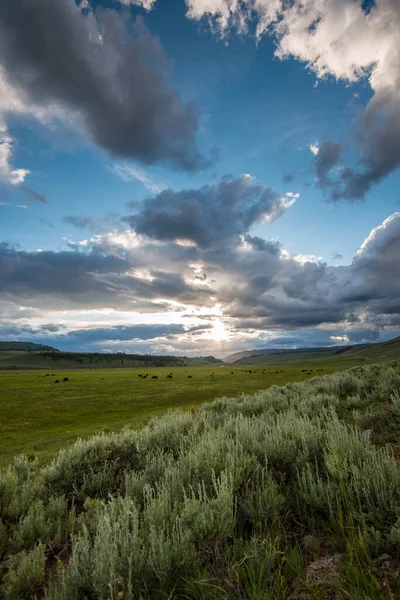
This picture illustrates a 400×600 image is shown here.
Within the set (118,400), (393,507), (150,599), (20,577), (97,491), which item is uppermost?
(393,507)

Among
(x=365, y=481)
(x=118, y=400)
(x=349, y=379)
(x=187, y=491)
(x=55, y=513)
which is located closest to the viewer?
(x=365, y=481)

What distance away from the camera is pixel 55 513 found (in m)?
5.88

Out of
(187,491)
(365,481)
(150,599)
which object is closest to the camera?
(150,599)

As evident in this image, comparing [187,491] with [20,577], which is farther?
[187,491]

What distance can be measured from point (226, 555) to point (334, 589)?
119 centimetres

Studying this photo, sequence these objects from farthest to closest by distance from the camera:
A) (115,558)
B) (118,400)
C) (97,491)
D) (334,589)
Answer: (118,400), (97,491), (115,558), (334,589)

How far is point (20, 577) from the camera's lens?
3891mm

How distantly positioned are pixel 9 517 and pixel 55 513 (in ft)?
3.40

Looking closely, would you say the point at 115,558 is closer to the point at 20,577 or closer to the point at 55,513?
the point at 20,577

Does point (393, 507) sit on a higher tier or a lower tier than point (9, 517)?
higher

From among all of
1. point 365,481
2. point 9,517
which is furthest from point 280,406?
point 9,517

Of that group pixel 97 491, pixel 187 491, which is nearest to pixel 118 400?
pixel 97 491

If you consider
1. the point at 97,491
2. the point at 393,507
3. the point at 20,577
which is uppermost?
the point at 393,507

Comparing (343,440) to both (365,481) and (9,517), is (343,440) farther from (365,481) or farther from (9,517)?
(9,517)
